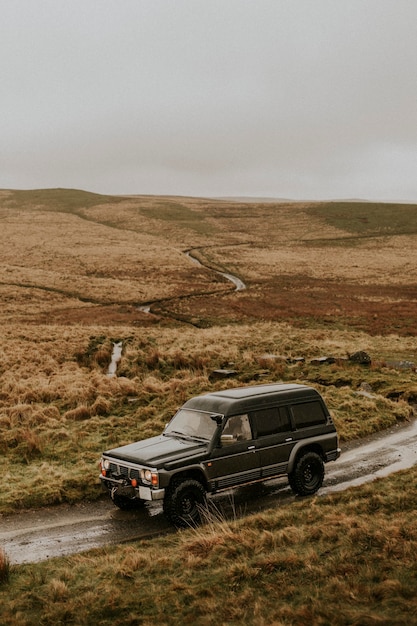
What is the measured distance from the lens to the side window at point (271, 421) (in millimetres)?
12172

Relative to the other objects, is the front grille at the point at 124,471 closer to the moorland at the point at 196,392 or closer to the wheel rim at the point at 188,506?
the wheel rim at the point at 188,506

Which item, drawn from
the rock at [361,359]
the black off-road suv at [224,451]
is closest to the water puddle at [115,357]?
the rock at [361,359]

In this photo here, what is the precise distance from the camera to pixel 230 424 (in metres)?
11.8

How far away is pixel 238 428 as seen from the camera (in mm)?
11883

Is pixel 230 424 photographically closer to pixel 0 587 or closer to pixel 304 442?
pixel 304 442

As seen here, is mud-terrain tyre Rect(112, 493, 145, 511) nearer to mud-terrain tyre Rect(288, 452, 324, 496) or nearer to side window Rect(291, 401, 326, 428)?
mud-terrain tyre Rect(288, 452, 324, 496)

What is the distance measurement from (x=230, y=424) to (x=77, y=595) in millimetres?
4984

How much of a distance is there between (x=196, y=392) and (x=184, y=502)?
444 inches

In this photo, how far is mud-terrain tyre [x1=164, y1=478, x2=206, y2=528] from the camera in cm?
1069

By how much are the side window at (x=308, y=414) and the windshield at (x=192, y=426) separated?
84.1 inches

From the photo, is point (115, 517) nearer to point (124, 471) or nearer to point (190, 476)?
point (124, 471)

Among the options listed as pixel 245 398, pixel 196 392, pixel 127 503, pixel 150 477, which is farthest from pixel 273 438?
pixel 196 392

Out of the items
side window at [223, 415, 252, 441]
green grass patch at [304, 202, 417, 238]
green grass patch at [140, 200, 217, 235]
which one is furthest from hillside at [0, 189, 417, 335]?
side window at [223, 415, 252, 441]

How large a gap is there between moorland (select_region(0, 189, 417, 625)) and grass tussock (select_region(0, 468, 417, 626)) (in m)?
0.03
